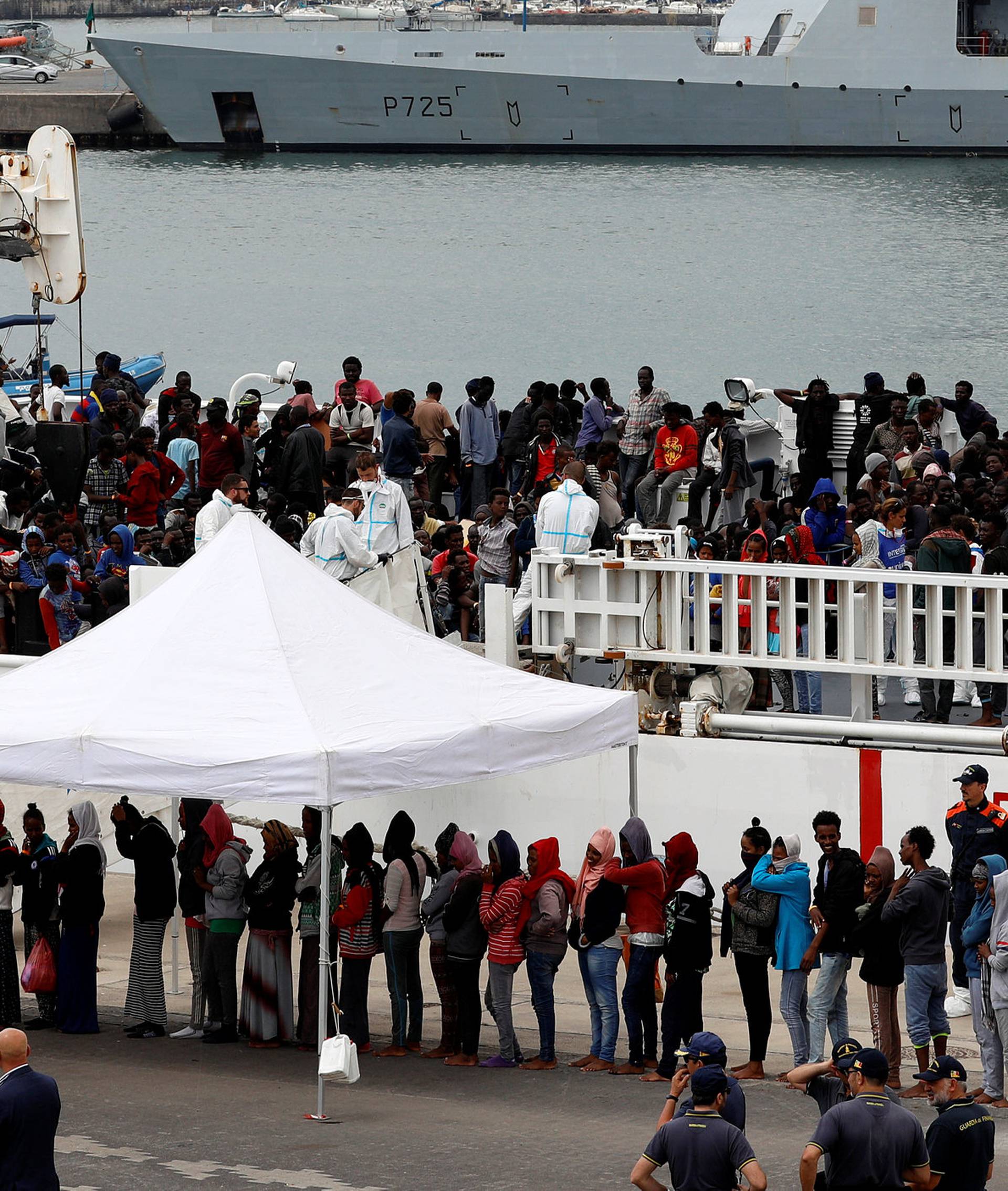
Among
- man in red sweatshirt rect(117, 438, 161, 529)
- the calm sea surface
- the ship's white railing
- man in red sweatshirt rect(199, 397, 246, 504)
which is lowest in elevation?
the ship's white railing

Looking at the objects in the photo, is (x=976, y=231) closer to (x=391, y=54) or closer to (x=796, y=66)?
(x=796, y=66)

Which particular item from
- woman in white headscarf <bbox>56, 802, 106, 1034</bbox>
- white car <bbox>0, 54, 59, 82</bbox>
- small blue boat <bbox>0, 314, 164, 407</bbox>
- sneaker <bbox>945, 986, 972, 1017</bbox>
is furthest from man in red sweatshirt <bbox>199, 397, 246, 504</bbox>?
white car <bbox>0, 54, 59, 82</bbox>

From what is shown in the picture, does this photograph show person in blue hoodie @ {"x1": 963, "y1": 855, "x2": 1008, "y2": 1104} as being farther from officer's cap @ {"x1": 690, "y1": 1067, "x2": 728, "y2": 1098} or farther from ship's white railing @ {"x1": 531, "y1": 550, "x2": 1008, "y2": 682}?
ship's white railing @ {"x1": 531, "y1": 550, "x2": 1008, "y2": 682}

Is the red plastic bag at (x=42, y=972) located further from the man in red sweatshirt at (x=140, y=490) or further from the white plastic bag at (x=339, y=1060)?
the man in red sweatshirt at (x=140, y=490)

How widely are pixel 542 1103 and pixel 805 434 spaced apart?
11.1 metres

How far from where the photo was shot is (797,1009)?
33.6 ft

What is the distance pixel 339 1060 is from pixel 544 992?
144cm

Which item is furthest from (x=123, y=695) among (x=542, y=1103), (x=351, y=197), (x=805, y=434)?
(x=351, y=197)

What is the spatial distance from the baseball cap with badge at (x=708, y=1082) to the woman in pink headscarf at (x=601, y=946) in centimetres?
331

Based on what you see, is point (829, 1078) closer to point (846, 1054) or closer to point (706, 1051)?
point (846, 1054)

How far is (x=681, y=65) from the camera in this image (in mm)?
78375

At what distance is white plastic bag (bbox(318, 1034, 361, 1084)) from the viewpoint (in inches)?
369

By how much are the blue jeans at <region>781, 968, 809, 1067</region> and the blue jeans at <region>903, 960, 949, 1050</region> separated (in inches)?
20.3

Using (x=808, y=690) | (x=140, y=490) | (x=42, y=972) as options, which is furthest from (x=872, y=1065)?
(x=140, y=490)
